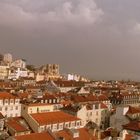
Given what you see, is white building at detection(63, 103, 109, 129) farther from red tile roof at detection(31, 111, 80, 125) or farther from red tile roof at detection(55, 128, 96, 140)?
red tile roof at detection(55, 128, 96, 140)

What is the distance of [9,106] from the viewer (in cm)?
8031

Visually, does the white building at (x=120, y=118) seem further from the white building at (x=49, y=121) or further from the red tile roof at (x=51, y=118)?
the red tile roof at (x=51, y=118)

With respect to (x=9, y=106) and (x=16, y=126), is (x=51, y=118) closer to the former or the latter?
(x=16, y=126)

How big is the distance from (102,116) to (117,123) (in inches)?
429

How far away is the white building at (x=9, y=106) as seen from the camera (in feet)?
260

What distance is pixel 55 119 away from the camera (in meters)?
67.5

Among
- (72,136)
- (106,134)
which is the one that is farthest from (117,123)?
(72,136)

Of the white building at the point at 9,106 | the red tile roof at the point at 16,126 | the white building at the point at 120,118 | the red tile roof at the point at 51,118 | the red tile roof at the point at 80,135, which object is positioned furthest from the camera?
the white building at the point at 9,106

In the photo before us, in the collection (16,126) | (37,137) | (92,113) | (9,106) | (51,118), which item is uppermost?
(9,106)

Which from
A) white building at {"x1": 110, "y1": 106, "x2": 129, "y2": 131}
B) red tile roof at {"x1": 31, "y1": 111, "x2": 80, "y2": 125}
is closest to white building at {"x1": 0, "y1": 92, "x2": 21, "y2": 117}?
red tile roof at {"x1": 31, "y1": 111, "x2": 80, "y2": 125}

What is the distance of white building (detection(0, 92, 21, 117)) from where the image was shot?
7912 centimetres

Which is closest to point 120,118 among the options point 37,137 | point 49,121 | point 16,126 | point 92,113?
point 92,113

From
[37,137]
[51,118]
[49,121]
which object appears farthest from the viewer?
[51,118]

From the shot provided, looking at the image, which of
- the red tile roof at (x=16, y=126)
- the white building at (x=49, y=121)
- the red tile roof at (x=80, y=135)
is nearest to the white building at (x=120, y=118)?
the white building at (x=49, y=121)
